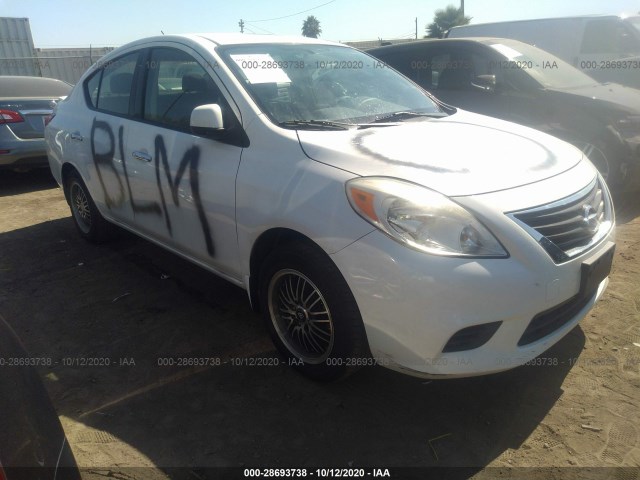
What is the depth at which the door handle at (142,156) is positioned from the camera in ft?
11.1

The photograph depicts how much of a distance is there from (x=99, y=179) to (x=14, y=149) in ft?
11.3

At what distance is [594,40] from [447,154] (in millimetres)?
7908

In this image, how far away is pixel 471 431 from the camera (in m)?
2.35

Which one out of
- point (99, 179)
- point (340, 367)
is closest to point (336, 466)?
point (340, 367)

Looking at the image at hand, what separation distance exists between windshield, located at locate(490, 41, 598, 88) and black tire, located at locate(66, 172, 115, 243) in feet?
14.5

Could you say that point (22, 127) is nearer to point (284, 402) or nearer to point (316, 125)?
point (316, 125)

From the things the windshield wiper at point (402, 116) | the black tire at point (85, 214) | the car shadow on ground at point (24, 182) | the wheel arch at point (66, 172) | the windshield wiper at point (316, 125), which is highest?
the windshield wiper at point (316, 125)

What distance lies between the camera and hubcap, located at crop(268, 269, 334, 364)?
2.53 meters

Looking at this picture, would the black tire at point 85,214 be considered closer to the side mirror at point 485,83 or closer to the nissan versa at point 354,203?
the nissan versa at point 354,203

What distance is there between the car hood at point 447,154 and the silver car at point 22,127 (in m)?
5.40

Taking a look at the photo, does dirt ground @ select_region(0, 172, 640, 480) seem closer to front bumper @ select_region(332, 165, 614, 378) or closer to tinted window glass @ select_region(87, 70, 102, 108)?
front bumper @ select_region(332, 165, 614, 378)

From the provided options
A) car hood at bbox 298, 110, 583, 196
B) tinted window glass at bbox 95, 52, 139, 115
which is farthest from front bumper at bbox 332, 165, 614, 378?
tinted window glass at bbox 95, 52, 139, 115

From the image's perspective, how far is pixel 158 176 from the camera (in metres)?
3.31

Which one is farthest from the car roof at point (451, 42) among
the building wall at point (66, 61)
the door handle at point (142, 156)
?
the building wall at point (66, 61)
